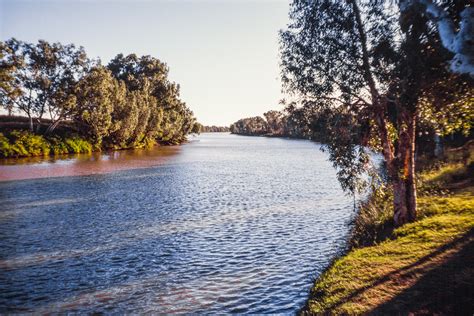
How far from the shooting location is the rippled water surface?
12.1 metres

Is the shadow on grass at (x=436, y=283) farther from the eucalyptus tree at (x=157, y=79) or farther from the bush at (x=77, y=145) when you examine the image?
the eucalyptus tree at (x=157, y=79)

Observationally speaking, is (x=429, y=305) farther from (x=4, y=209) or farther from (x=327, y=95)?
(x=4, y=209)

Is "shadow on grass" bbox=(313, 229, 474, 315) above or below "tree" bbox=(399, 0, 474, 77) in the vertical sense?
below

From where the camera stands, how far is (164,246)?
1766cm

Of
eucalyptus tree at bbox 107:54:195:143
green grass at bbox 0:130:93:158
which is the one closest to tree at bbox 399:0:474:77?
green grass at bbox 0:130:93:158

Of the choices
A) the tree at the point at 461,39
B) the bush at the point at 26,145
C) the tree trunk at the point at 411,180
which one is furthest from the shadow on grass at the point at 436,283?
the bush at the point at 26,145

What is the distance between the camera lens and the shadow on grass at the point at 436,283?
953cm

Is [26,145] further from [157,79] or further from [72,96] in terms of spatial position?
[157,79]

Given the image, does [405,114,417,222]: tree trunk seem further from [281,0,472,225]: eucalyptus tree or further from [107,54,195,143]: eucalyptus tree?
[107,54,195,143]: eucalyptus tree

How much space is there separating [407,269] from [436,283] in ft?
4.50

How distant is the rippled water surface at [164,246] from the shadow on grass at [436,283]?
2922 millimetres

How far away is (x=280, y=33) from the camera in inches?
736

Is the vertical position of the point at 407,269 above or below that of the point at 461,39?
below

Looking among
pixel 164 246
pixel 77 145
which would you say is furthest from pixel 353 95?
pixel 77 145
